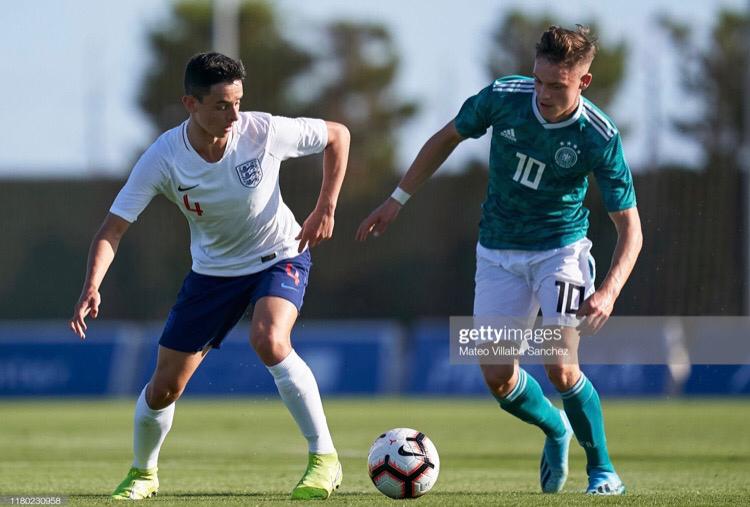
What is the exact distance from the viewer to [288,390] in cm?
695

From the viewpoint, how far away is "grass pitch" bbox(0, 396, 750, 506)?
727cm

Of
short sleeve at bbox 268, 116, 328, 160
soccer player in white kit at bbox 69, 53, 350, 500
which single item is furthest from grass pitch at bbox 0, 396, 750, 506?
short sleeve at bbox 268, 116, 328, 160

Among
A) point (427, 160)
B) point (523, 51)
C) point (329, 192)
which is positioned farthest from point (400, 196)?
point (523, 51)

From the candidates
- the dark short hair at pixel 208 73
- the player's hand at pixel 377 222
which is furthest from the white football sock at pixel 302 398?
the dark short hair at pixel 208 73

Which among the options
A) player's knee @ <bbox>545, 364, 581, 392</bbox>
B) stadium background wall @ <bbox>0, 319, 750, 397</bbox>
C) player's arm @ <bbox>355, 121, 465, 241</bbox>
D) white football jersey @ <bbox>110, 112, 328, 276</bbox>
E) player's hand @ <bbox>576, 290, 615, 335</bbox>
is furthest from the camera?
stadium background wall @ <bbox>0, 319, 750, 397</bbox>

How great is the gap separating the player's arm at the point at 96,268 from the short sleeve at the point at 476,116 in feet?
5.99

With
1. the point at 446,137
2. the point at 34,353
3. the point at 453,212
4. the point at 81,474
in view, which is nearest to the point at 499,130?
the point at 446,137

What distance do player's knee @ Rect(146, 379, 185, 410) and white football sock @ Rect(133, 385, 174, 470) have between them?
36mm

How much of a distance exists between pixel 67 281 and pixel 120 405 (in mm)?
9566

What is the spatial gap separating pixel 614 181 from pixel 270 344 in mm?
1916

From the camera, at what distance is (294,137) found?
722 centimetres

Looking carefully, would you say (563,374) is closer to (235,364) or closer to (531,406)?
(531,406)

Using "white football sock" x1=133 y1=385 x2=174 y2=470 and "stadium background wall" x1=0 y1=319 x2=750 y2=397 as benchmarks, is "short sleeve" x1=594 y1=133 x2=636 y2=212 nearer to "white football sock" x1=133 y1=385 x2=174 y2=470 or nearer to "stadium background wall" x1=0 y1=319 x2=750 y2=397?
"white football sock" x1=133 y1=385 x2=174 y2=470

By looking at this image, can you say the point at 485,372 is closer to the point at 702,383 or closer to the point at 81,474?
the point at 81,474
